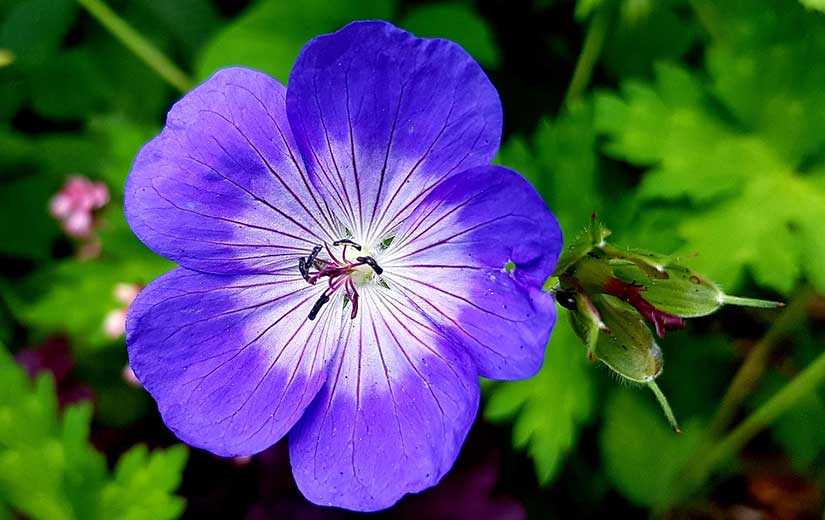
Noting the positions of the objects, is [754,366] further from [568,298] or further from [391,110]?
[391,110]

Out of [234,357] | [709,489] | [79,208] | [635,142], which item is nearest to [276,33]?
[79,208]

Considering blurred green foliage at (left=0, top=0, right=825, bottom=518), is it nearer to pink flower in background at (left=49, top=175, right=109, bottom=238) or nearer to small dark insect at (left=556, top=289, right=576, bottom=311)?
pink flower in background at (left=49, top=175, right=109, bottom=238)

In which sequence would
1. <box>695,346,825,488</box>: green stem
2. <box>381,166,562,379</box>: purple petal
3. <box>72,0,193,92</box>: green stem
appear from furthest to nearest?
<box>72,0,193,92</box>: green stem
<box>695,346,825,488</box>: green stem
<box>381,166,562,379</box>: purple petal

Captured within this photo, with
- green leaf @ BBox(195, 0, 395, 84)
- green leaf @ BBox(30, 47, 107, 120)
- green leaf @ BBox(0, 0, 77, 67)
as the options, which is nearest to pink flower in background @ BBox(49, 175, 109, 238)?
green leaf @ BBox(30, 47, 107, 120)

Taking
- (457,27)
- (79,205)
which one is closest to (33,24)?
(79,205)

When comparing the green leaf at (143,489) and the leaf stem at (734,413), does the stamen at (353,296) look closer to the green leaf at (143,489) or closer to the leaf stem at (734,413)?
the green leaf at (143,489)

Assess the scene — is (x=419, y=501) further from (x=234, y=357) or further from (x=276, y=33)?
(x=276, y=33)

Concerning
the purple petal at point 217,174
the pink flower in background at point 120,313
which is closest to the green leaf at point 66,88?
the pink flower in background at point 120,313
